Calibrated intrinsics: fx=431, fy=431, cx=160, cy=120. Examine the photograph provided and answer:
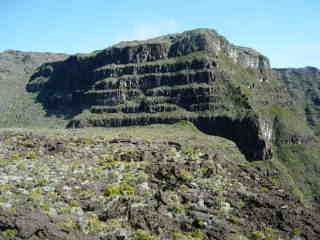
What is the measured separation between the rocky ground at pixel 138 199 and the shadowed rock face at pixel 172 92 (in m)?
128

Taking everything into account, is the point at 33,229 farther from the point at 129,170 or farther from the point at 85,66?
the point at 85,66

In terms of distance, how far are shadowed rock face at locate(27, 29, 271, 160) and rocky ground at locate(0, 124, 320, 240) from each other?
419ft

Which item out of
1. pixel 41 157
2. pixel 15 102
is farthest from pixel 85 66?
pixel 41 157

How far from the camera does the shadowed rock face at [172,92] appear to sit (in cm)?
14862

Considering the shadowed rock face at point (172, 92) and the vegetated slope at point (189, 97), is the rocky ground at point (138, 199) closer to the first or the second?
the shadowed rock face at point (172, 92)

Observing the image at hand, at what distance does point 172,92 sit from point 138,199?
14132cm

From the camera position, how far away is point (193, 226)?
12000 mm

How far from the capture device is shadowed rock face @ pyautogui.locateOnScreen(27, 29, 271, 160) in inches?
5851

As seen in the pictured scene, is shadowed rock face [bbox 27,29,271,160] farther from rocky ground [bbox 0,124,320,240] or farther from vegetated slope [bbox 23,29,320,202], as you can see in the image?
rocky ground [bbox 0,124,320,240]

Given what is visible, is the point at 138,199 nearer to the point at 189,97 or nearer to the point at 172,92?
the point at 189,97

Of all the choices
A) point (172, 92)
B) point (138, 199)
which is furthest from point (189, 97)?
point (138, 199)

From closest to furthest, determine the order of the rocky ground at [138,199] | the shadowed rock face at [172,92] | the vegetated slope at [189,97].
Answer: the rocky ground at [138,199], the shadowed rock face at [172,92], the vegetated slope at [189,97]

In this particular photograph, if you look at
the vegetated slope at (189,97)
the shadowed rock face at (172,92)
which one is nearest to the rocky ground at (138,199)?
the shadowed rock face at (172,92)

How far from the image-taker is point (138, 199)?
13.1 meters
